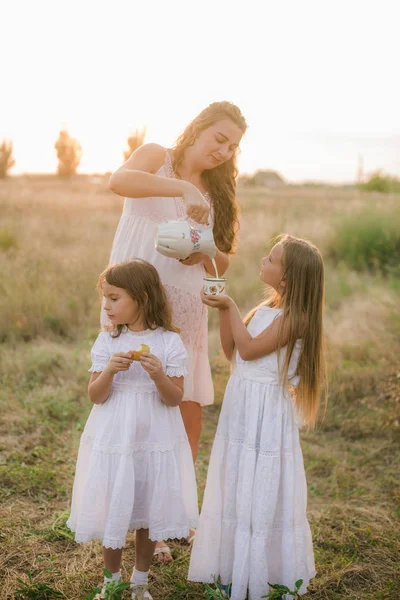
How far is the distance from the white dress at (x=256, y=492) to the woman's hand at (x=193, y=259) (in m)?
A: 0.35

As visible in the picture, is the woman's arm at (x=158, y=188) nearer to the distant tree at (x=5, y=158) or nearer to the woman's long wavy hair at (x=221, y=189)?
the woman's long wavy hair at (x=221, y=189)

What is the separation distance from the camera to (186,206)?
2.49m

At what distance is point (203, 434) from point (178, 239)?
2.36 metres

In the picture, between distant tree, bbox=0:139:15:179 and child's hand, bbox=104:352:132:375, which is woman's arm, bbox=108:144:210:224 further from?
distant tree, bbox=0:139:15:179

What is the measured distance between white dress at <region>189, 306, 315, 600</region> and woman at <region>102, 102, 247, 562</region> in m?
0.37

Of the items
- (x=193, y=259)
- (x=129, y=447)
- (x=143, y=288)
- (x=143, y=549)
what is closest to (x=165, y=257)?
(x=193, y=259)

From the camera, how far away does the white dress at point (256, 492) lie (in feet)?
7.70

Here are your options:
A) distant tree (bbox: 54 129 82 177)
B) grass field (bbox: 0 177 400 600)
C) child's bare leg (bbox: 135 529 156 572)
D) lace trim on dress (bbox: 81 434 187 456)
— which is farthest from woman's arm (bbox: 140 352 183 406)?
distant tree (bbox: 54 129 82 177)

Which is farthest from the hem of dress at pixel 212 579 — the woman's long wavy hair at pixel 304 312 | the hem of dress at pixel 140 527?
the woman's long wavy hair at pixel 304 312

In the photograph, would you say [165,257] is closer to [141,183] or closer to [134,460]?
[141,183]

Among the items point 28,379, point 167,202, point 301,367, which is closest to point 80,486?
point 301,367

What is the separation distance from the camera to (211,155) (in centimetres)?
264

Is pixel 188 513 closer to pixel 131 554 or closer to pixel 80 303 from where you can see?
pixel 131 554

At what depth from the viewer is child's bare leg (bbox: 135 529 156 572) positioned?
93.4 inches
